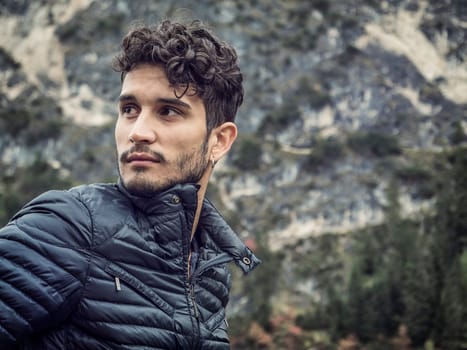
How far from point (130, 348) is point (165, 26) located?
1222mm

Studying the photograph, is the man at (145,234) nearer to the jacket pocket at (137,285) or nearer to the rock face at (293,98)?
the jacket pocket at (137,285)

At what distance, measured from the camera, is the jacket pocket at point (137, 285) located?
200 cm

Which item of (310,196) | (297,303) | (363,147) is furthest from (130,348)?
(363,147)

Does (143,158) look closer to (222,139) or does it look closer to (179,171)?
(179,171)

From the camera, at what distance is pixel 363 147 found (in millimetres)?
66000

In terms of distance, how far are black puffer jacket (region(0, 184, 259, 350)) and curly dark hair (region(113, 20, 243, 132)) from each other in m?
0.39

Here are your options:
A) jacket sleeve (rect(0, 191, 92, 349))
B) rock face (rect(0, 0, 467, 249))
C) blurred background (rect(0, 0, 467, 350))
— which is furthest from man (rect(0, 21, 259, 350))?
rock face (rect(0, 0, 467, 249))

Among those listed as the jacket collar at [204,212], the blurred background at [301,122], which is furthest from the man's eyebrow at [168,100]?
the blurred background at [301,122]

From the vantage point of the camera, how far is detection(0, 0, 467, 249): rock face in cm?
6147

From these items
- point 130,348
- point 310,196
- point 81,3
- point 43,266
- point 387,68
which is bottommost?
point 130,348

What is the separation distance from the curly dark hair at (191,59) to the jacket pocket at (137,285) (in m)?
0.70

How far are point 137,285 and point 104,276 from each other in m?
0.12

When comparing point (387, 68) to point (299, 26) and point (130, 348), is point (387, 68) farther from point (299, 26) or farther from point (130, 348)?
point (130, 348)

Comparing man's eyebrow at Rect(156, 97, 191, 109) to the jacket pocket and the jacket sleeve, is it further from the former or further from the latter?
the jacket pocket
